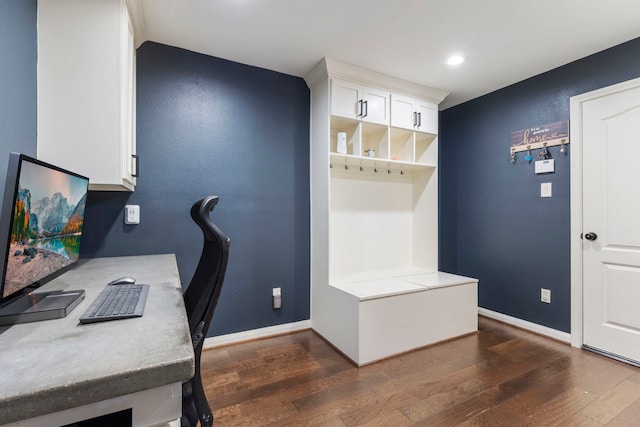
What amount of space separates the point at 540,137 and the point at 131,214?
353 centimetres

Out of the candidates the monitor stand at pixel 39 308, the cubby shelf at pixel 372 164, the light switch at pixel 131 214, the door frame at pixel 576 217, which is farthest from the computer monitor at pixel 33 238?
the door frame at pixel 576 217

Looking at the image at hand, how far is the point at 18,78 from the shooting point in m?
1.36

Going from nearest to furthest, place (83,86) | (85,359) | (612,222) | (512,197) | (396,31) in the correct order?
(85,359)
(83,86)
(396,31)
(612,222)
(512,197)

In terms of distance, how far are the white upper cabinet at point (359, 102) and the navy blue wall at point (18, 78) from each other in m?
1.89

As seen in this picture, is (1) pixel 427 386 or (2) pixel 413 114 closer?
(1) pixel 427 386

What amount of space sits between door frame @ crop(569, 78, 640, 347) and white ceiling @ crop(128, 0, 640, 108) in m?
0.48

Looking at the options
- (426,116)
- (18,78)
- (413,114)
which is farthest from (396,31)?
(18,78)

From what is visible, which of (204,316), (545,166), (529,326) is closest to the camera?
(204,316)

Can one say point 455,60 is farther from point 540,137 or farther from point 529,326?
point 529,326

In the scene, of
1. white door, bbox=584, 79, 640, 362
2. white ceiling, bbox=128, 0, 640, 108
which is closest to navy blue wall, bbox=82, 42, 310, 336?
white ceiling, bbox=128, 0, 640, 108

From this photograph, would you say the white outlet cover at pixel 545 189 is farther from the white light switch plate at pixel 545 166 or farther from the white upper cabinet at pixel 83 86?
the white upper cabinet at pixel 83 86

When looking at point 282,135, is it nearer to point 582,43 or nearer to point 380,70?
point 380,70

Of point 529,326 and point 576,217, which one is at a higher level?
point 576,217

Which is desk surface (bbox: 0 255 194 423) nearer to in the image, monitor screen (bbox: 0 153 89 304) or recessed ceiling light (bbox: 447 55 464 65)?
monitor screen (bbox: 0 153 89 304)
